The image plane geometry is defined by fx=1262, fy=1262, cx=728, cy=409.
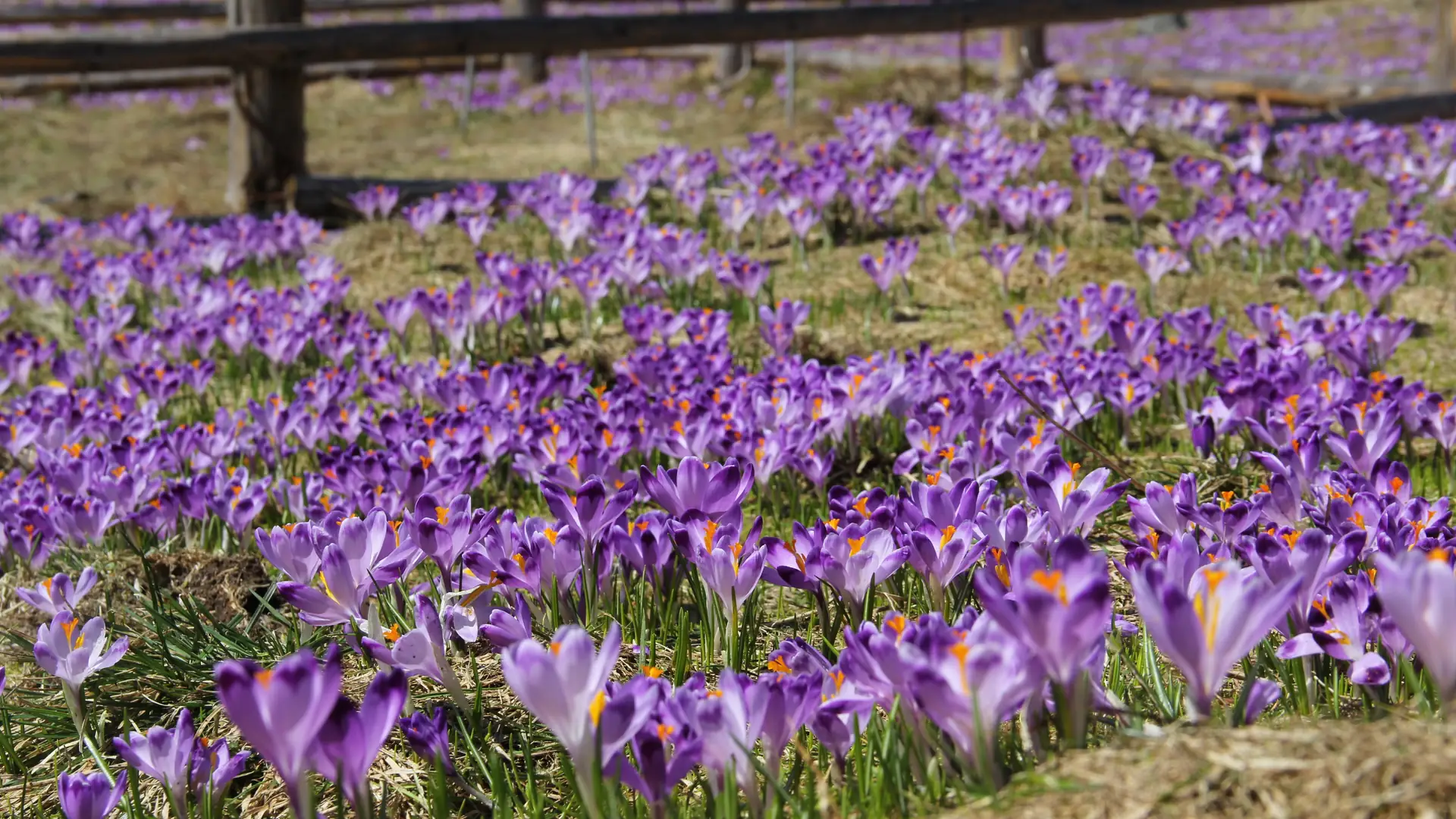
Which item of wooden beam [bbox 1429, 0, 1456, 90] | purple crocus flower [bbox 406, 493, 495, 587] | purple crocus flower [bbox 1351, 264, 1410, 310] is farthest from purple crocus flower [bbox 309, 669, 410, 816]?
wooden beam [bbox 1429, 0, 1456, 90]

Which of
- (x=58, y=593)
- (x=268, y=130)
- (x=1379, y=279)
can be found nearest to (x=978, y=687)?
(x=58, y=593)

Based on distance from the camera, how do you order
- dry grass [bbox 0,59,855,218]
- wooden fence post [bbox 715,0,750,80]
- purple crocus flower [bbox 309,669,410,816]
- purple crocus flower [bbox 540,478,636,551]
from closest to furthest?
1. purple crocus flower [bbox 309,669,410,816]
2. purple crocus flower [bbox 540,478,636,551]
3. dry grass [bbox 0,59,855,218]
4. wooden fence post [bbox 715,0,750,80]

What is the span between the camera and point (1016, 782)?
1.51 m

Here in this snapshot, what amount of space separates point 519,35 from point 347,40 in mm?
1038

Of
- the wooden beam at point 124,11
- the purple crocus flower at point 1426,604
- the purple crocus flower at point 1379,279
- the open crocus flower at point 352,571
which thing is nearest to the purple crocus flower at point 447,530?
the open crocus flower at point 352,571

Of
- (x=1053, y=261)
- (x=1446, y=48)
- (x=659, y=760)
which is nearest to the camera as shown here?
(x=659, y=760)

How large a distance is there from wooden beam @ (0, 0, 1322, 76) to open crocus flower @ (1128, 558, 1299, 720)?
7105 mm

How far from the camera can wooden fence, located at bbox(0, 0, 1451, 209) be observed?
24.6 ft

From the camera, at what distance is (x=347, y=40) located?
25.1 feet

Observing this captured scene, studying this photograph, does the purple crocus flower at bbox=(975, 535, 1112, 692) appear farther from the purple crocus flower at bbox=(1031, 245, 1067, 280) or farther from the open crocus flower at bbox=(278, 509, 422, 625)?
the purple crocus flower at bbox=(1031, 245, 1067, 280)

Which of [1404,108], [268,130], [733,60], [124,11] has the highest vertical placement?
[124,11]

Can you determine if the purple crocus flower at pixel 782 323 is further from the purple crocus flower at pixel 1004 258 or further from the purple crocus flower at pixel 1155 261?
the purple crocus flower at pixel 1155 261

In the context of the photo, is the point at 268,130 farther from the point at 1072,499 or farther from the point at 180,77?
the point at 180,77

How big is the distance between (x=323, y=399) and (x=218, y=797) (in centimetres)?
215
